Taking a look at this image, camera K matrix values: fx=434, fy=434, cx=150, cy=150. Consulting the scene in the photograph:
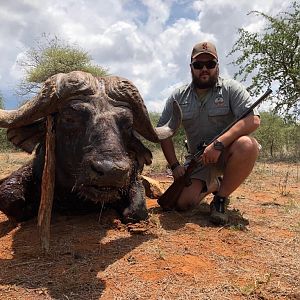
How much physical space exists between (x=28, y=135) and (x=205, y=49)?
8.18 feet

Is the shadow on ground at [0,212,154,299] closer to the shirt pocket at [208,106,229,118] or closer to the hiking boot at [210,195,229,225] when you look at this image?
the hiking boot at [210,195,229,225]

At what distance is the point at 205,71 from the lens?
5.61m

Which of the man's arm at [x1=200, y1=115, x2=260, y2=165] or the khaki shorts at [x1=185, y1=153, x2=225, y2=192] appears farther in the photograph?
the khaki shorts at [x1=185, y1=153, x2=225, y2=192]

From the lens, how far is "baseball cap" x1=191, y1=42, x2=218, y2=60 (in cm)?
558

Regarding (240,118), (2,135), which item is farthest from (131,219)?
(2,135)

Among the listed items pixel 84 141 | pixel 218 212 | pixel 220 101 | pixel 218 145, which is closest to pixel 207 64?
pixel 220 101

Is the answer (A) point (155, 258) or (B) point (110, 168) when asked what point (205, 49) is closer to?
(B) point (110, 168)

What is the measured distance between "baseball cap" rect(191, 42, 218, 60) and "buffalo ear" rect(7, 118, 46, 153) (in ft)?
7.36

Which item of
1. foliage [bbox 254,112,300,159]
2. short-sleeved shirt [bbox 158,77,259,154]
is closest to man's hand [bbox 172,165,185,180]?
short-sleeved shirt [bbox 158,77,259,154]

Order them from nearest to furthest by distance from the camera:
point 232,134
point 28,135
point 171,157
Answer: point 28,135 < point 232,134 < point 171,157

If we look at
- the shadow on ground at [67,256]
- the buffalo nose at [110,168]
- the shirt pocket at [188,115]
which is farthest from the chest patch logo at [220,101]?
the buffalo nose at [110,168]

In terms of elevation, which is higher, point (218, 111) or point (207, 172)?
point (218, 111)

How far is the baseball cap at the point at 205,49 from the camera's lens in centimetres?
558

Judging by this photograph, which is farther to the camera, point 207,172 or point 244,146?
point 207,172
